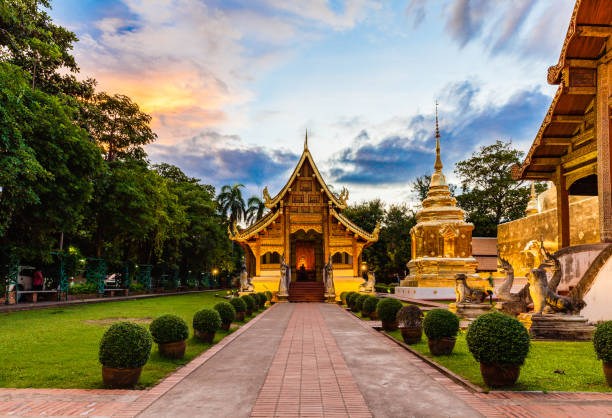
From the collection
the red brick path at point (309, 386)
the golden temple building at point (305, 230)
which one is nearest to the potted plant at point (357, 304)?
the golden temple building at point (305, 230)

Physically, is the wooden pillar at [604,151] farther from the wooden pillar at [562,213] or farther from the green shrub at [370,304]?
the green shrub at [370,304]

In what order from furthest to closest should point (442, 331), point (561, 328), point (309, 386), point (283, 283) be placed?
point (283, 283) → point (561, 328) → point (442, 331) → point (309, 386)

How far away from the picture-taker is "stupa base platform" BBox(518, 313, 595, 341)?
28.0 feet

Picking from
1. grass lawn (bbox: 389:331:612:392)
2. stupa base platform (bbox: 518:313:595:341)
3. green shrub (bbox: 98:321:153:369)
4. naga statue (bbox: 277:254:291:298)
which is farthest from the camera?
naga statue (bbox: 277:254:291:298)

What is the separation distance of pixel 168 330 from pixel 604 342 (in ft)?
21.6

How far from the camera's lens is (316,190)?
26625 millimetres

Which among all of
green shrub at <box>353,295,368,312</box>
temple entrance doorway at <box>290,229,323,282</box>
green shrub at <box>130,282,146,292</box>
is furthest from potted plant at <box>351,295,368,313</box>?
green shrub at <box>130,282,146,292</box>

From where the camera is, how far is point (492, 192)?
45.4 metres

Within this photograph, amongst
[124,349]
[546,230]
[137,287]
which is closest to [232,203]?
[137,287]

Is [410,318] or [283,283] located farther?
[283,283]

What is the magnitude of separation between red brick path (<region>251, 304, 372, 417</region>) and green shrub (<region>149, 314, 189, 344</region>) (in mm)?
1746

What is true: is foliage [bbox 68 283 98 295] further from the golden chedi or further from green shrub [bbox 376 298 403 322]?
green shrub [bbox 376 298 403 322]

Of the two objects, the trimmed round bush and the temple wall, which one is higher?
the temple wall

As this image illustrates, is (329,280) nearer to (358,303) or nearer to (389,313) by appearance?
(358,303)
